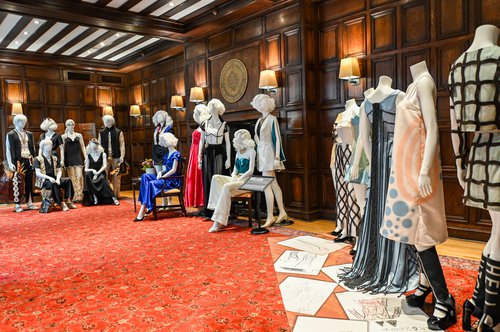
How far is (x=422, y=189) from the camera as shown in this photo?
2.21 m

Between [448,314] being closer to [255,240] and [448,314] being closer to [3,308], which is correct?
[255,240]

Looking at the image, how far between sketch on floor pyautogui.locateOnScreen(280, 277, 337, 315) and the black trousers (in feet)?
19.5

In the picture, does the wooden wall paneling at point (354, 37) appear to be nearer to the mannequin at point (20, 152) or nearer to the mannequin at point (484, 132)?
the mannequin at point (484, 132)

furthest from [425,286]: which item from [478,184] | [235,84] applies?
[235,84]

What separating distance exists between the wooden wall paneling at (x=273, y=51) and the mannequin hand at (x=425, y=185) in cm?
428

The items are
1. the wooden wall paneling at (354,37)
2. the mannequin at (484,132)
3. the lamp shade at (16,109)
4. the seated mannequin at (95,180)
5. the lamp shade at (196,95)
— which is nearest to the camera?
the mannequin at (484,132)

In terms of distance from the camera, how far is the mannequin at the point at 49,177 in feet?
24.3

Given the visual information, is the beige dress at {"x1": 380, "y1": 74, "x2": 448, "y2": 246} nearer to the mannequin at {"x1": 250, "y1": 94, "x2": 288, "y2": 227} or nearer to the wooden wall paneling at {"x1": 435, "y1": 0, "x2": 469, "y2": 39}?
the wooden wall paneling at {"x1": 435, "y1": 0, "x2": 469, "y2": 39}

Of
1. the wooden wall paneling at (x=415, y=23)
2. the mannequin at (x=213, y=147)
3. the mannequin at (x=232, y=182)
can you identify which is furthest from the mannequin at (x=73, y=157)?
the wooden wall paneling at (x=415, y=23)

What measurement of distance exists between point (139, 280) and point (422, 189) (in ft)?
7.98

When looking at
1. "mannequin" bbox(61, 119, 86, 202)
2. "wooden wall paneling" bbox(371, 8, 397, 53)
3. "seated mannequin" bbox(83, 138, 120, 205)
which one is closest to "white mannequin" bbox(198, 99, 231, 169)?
"wooden wall paneling" bbox(371, 8, 397, 53)

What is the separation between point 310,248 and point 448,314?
1962 millimetres

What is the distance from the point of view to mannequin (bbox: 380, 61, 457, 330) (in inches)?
88.1

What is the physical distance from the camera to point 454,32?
4.34 m
